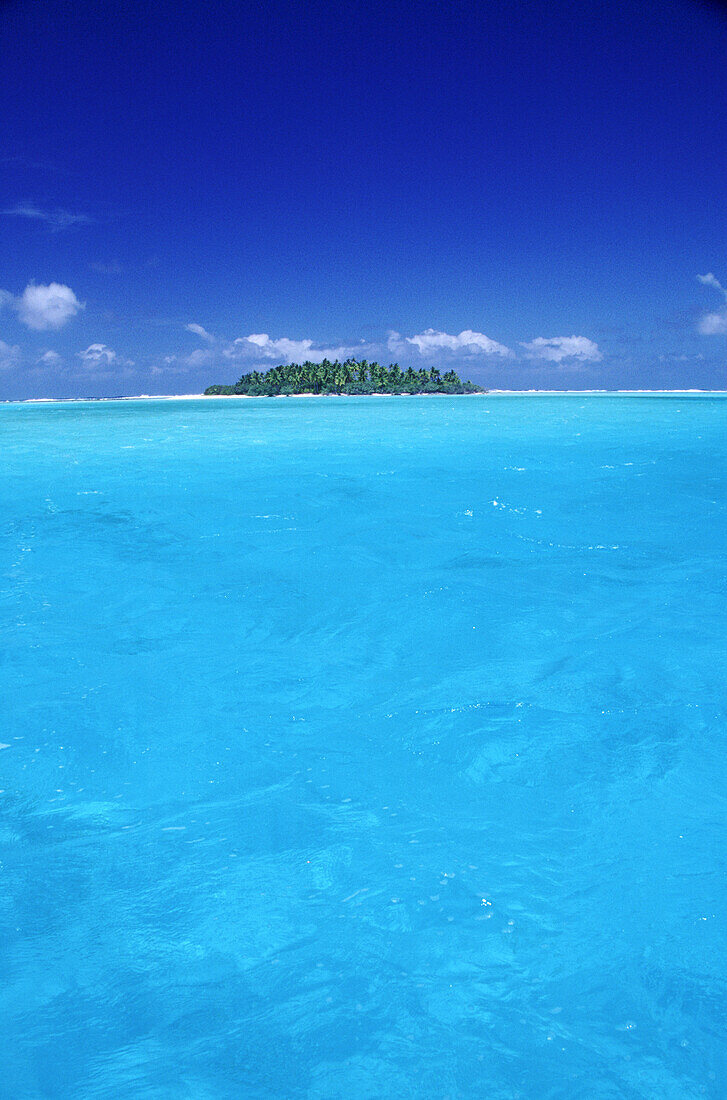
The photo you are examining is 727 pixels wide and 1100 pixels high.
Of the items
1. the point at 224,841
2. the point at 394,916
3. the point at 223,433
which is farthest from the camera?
the point at 223,433

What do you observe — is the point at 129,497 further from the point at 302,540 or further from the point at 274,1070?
→ the point at 274,1070

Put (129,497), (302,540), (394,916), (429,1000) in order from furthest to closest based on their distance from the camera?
1. (129,497)
2. (302,540)
3. (394,916)
4. (429,1000)

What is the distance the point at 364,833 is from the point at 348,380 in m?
131

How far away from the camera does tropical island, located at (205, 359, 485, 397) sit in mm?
127625

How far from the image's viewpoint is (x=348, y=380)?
426 feet

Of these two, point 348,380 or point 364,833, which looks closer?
point 364,833

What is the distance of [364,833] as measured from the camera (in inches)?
135

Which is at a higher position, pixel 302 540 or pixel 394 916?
pixel 302 540

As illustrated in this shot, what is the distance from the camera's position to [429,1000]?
2518 mm

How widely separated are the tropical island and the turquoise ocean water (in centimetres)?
12452

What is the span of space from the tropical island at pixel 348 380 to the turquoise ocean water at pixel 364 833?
12452 centimetres

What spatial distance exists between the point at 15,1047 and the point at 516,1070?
1857 millimetres

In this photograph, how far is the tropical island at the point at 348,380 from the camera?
128m

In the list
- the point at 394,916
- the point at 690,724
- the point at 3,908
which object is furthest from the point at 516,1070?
the point at 690,724
